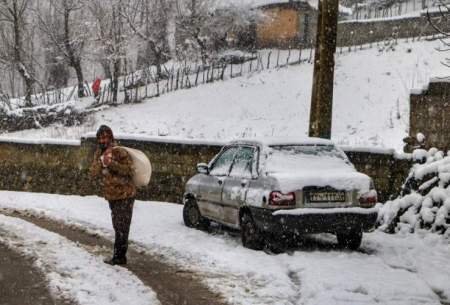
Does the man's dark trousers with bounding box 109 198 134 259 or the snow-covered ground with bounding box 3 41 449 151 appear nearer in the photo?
the man's dark trousers with bounding box 109 198 134 259

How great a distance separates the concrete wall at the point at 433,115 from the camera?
12.7 metres

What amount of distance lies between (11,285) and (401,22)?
3995 centimetres

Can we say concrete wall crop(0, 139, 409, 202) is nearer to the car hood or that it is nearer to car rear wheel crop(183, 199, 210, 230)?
car rear wheel crop(183, 199, 210, 230)

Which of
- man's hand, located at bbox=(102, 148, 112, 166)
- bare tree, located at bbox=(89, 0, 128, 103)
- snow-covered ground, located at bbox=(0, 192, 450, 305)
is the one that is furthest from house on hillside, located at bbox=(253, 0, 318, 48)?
man's hand, located at bbox=(102, 148, 112, 166)

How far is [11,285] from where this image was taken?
719 centimetres

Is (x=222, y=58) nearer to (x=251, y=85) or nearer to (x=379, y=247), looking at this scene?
(x=251, y=85)

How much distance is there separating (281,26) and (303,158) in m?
40.9

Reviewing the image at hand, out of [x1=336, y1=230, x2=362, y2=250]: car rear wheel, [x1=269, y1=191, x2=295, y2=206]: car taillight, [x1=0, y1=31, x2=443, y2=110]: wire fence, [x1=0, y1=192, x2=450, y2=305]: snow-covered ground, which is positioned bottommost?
[x1=0, y1=192, x2=450, y2=305]: snow-covered ground

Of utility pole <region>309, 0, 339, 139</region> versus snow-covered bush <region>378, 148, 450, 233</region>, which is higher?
utility pole <region>309, 0, 339, 139</region>

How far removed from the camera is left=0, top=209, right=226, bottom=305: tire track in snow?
21.8 ft

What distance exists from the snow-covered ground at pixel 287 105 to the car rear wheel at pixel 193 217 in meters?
13.5

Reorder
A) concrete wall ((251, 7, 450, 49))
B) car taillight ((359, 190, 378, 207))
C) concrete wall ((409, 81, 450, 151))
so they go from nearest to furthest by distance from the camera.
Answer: car taillight ((359, 190, 378, 207))
concrete wall ((409, 81, 450, 151))
concrete wall ((251, 7, 450, 49))

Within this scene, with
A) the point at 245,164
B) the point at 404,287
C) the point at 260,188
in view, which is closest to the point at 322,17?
the point at 245,164

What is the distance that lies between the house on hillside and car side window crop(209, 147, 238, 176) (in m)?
37.6
